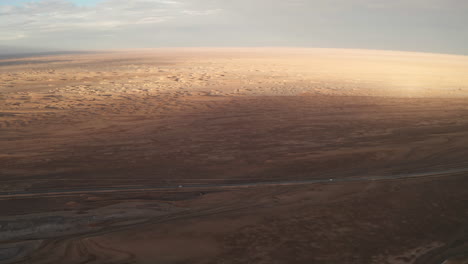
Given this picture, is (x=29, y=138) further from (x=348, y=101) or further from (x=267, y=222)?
(x=348, y=101)

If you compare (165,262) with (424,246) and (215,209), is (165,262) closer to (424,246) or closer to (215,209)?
(215,209)

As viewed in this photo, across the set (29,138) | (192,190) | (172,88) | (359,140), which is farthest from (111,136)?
(172,88)

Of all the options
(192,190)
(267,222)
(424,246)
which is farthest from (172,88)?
(424,246)

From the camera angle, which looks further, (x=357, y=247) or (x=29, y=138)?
(x=29, y=138)

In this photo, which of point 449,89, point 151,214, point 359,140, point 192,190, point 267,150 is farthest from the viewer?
point 449,89

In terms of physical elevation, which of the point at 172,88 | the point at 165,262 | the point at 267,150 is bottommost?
the point at 165,262

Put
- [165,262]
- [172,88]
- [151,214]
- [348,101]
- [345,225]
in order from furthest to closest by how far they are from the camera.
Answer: [172,88]
[348,101]
[151,214]
[345,225]
[165,262]

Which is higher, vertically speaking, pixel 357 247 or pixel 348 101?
pixel 348 101
